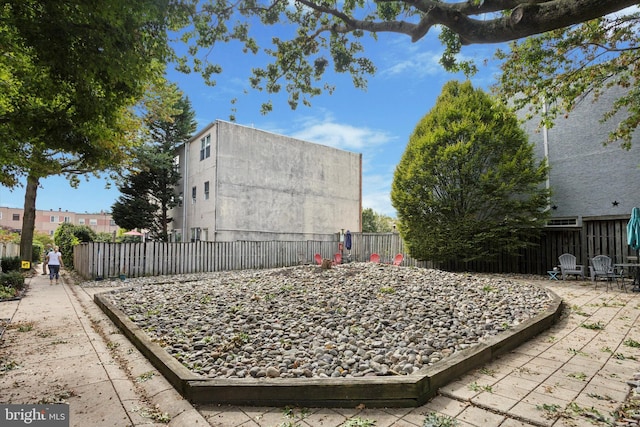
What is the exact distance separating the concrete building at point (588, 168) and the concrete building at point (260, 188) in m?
13.4

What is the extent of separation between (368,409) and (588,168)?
42.9 feet

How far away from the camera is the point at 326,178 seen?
23625 mm

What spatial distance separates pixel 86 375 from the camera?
11.6ft

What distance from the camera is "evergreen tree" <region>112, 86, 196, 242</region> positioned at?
856 inches

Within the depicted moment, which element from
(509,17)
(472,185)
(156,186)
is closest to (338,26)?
(509,17)

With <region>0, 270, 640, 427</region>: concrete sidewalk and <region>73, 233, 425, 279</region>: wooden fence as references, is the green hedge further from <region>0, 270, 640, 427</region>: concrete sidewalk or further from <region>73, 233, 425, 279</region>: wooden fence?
<region>0, 270, 640, 427</region>: concrete sidewalk

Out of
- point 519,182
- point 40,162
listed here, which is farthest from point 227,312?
point 519,182

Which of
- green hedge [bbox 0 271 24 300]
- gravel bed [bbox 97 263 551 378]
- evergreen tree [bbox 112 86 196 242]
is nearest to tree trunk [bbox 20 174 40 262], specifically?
evergreen tree [bbox 112 86 196 242]

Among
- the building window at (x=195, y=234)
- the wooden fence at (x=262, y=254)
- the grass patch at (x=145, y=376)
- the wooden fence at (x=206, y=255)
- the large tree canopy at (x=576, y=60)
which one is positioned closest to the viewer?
the grass patch at (x=145, y=376)

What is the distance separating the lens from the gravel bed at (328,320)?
3463 millimetres

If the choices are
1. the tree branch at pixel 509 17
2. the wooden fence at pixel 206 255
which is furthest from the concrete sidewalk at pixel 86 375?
the wooden fence at pixel 206 255

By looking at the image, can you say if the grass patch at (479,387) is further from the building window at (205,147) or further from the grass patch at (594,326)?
the building window at (205,147)

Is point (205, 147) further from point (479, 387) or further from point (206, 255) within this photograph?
point (479, 387)

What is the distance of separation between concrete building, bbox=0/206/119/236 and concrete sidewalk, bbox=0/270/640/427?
2470 inches
